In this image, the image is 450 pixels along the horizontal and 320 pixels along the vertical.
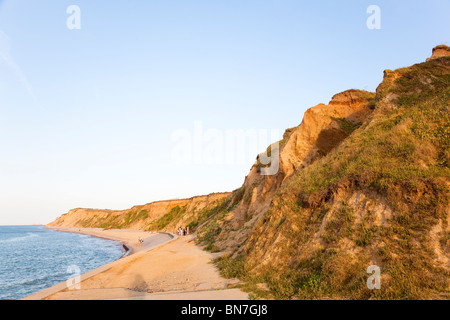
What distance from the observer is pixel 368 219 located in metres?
8.79

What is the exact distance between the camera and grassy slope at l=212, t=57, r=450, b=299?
23.3ft

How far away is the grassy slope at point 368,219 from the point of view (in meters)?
7.11

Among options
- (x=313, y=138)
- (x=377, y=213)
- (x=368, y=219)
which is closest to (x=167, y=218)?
(x=313, y=138)

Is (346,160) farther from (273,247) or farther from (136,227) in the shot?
(136,227)

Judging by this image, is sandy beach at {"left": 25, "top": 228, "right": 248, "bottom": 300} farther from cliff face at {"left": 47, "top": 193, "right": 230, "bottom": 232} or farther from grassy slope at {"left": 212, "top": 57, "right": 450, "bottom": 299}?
cliff face at {"left": 47, "top": 193, "right": 230, "bottom": 232}

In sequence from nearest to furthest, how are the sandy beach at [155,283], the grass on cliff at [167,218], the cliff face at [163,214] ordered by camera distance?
the sandy beach at [155,283] → the cliff face at [163,214] → the grass on cliff at [167,218]

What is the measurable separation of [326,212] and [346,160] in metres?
3.10

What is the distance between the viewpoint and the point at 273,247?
11.3 meters

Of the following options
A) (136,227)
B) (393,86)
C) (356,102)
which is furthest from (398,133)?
(136,227)

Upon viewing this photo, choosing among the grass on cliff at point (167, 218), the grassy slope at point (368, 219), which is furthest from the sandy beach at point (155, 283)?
the grass on cliff at point (167, 218)

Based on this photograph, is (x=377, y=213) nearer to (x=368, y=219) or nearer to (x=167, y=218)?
(x=368, y=219)

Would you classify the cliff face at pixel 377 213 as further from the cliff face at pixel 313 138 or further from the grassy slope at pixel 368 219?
the cliff face at pixel 313 138

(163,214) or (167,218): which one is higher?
(163,214)

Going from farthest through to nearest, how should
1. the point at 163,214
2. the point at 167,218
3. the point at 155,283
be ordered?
the point at 163,214 < the point at 167,218 < the point at 155,283
